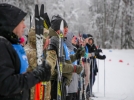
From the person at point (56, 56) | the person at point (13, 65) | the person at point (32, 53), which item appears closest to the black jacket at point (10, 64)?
the person at point (13, 65)

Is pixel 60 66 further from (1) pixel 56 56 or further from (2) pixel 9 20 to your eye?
(2) pixel 9 20

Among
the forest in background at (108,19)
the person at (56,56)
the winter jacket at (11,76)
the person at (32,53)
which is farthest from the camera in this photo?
the forest in background at (108,19)

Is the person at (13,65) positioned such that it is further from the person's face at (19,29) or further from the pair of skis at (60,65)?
the pair of skis at (60,65)

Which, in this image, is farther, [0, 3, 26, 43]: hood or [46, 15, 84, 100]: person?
[46, 15, 84, 100]: person

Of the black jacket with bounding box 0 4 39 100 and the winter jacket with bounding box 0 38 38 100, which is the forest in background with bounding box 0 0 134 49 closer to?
the black jacket with bounding box 0 4 39 100

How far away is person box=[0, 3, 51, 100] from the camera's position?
1.88 m

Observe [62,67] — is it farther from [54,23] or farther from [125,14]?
[125,14]

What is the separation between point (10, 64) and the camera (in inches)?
76.2

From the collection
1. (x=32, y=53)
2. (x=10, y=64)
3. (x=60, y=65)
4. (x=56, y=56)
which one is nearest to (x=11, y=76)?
(x=10, y=64)

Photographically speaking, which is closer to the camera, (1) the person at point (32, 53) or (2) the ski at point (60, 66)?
(1) the person at point (32, 53)

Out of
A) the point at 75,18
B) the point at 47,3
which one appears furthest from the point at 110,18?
the point at 47,3

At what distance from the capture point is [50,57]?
11.0 feet

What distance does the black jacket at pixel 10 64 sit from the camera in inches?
73.9

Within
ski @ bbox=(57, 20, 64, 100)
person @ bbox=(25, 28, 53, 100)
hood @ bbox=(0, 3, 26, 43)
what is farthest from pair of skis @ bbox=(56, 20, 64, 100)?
hood @ bbox=(0, 3, 26, 43)
